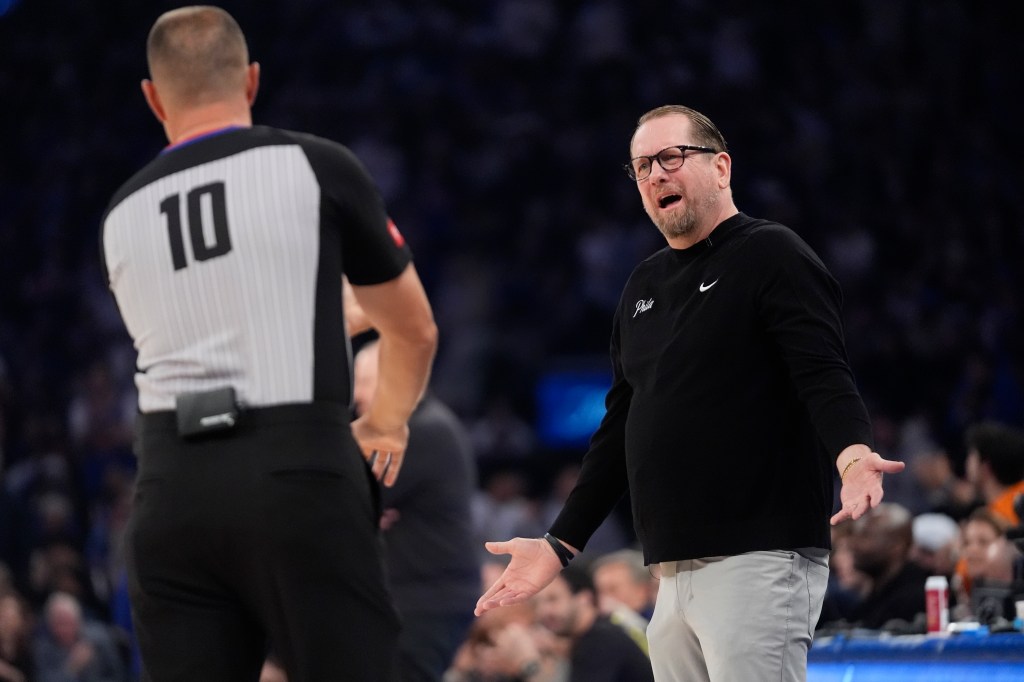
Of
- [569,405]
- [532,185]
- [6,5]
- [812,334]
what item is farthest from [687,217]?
[6,5]

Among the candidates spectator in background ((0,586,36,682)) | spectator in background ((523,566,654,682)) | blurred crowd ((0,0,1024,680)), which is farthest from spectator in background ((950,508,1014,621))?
spectator in background ((0,586,36,682))

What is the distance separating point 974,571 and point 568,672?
5.55 ft

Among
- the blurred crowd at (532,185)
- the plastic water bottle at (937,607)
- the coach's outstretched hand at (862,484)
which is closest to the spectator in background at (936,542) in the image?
the plastic water bottle at (937,607)

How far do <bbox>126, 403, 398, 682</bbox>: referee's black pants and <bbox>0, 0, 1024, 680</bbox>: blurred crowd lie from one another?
8.21 metres

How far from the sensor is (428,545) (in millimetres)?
5121

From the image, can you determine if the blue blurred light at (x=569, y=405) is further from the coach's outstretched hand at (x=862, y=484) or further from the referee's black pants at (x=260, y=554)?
the referee's black pants at (x=260, y=554)

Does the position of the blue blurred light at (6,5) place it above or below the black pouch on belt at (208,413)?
above

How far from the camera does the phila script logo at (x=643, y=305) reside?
3.31 m

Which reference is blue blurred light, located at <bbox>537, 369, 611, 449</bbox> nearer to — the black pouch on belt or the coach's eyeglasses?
the coach's eyeglasses

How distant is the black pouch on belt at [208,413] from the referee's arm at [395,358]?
346mm

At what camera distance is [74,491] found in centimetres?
1166

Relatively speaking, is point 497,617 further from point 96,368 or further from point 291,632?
point 96,368

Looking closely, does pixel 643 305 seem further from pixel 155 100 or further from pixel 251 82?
pixel 155 100

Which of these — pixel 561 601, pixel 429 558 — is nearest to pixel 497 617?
pixel 561 601
